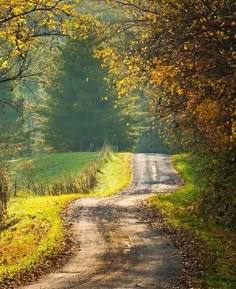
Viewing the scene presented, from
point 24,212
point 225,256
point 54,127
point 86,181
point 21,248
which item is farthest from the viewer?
point 54,127

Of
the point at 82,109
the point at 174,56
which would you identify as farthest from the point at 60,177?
the point at 82,109

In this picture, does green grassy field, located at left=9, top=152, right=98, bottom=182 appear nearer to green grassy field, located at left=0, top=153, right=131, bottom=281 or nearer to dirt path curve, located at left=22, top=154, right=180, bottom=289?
green grassy field, located at left=0, top=153, right=131, bottom=281

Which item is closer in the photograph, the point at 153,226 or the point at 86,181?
the point at 153,226

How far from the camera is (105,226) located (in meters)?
21.5

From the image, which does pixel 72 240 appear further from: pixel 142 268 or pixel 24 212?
pixel 24 212

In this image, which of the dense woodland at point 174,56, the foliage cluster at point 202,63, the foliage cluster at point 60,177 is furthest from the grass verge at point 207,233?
the foliage cluster at point 60,177

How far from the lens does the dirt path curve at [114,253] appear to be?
1334 centimetres

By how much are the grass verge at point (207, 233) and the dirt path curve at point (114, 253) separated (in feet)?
3.37

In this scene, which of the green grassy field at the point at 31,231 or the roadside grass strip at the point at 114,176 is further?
the roadside grass strip at the point at 114,176

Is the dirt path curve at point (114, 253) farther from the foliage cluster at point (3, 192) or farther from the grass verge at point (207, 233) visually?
the foliage cluster at point (3, 192)

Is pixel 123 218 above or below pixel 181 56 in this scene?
below

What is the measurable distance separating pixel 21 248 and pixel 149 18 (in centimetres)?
880

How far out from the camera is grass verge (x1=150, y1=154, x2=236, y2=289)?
1370cm

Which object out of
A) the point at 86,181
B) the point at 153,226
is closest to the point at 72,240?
the point at 153,226
